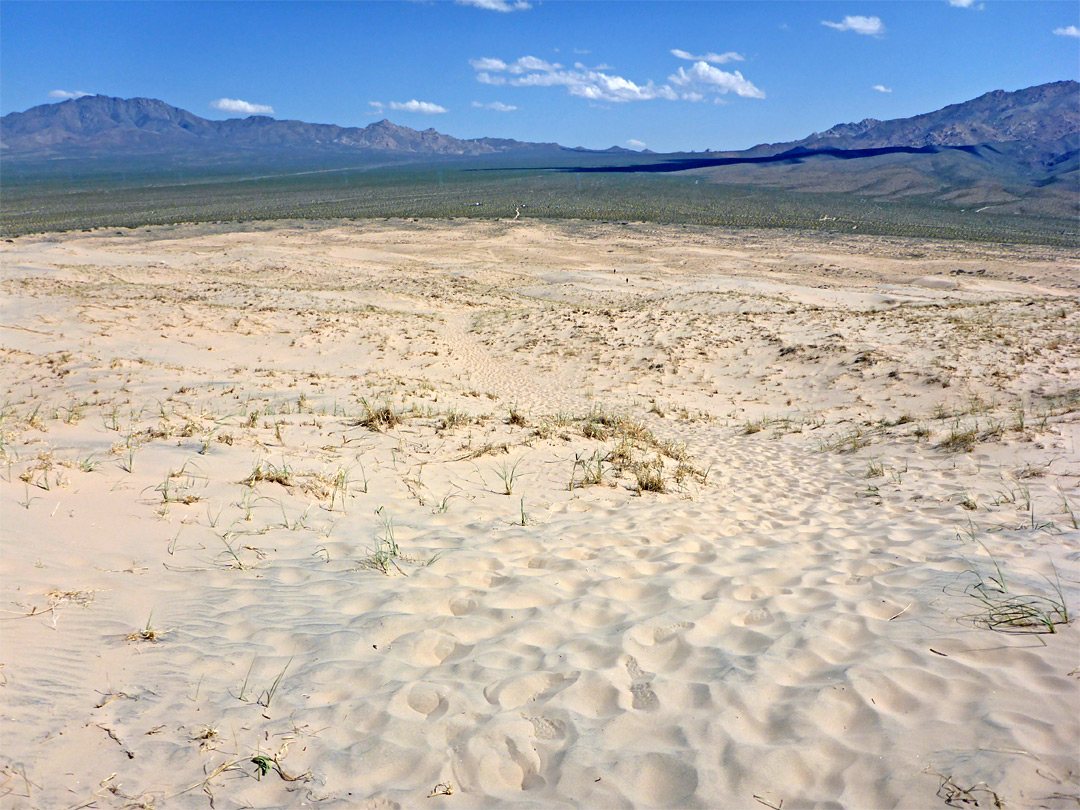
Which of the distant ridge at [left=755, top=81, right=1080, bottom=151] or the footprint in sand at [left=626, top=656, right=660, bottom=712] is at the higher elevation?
the distant ridge at [left=755, top=81, right=1080, bottom=151]

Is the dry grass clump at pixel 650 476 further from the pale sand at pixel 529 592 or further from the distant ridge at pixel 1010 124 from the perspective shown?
the distant ridge at pixel 1010 124

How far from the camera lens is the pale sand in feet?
7.57

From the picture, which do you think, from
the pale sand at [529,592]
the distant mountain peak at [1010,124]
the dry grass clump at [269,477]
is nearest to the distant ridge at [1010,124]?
the distant mountain peak at [1010,124]

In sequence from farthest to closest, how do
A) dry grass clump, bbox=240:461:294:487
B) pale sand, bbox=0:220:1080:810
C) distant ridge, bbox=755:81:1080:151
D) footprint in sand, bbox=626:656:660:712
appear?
1. distant ridge, bbox=755:81:1080:151
2. dry grass clump, bbox=240:461:294:487
3. footprint in sand, bbox=626:656:660:712
4. pale sand, bbox=0:220:1080:810

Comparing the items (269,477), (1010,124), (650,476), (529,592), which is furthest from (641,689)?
(1010,124)

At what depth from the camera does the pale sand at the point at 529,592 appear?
2.31 metres

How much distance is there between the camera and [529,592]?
3676mm

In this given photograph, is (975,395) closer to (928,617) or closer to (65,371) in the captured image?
(928,617)

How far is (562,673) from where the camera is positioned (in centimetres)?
288

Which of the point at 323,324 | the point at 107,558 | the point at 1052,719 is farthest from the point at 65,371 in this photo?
the point at 1052,719

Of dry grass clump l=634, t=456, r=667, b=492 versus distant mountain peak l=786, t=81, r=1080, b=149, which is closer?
dry grass clump l=634, t=456, r=667, b=492

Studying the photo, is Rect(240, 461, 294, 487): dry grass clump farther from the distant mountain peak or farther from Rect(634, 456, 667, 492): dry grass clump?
the distant mountain peak

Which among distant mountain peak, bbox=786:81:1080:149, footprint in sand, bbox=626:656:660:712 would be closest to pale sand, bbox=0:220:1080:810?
footprint in sand, bbox=626:656:660:712

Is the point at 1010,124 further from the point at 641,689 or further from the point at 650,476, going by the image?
the point at 641,689
